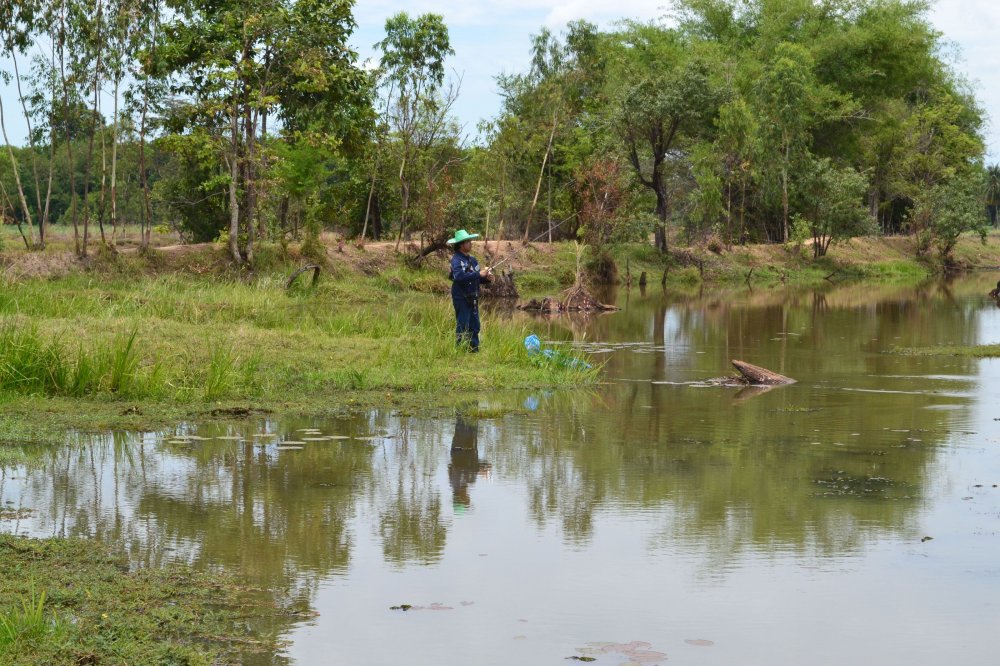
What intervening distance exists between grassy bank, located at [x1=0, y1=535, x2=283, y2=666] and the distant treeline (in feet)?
72.6

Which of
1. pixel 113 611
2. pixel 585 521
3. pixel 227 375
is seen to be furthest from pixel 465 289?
pixel 113 611

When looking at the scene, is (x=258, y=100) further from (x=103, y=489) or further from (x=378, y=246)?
(x=103, y=489)

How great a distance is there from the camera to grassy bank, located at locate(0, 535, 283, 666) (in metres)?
4.75

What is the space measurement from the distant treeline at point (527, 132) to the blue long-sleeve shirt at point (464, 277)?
14471mm

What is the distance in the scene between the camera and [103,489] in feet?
26.0

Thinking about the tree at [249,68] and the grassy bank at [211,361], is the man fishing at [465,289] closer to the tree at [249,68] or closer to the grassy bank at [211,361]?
the grassy bank at [211,361]

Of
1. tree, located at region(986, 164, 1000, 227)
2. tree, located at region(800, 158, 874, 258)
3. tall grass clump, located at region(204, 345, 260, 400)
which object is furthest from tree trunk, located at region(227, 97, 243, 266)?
tree, located at region(986, 164, 1000, 227)

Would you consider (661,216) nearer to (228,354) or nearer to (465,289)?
(465,289)

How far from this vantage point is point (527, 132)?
147 feet

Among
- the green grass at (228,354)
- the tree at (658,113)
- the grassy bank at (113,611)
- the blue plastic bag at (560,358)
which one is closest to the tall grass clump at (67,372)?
the green grass at (228,354)

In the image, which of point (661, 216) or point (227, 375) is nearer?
point (227, 375)

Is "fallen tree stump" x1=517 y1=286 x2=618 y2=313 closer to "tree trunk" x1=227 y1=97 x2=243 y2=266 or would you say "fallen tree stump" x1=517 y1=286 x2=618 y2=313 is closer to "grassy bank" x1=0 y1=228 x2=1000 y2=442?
"tree trunk" x1=227 y1=97 x2=243 y2=266

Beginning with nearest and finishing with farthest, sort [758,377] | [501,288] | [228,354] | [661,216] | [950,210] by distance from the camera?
[228,354], [758,377], [501,288], [661,216], [950,210]

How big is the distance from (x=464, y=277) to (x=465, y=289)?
161 mm
